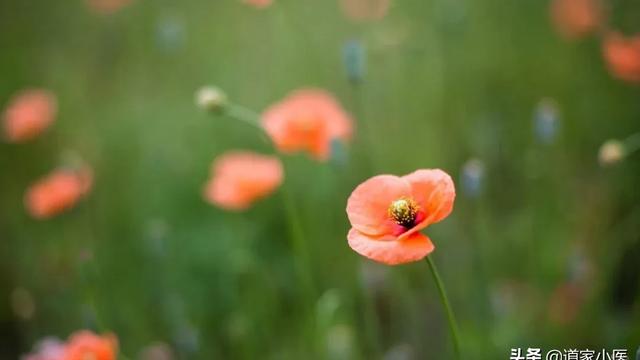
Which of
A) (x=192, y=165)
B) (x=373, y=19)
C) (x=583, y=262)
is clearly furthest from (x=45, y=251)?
(x=583, y=262)

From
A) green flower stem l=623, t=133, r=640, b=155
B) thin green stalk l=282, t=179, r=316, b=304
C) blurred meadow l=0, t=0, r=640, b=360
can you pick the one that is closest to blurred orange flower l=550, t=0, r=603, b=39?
blurred meadow l=0, t=0, r=640, b=360

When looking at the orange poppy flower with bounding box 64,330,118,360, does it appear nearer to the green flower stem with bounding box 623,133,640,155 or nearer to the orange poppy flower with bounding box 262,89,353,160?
the orange poppy flower with bounding box 262,89,353,160

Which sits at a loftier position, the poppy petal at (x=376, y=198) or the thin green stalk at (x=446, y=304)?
the poppy petal at (x=376, y=198)

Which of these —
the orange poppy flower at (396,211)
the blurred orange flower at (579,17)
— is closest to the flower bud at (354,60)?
the orange poppy flower at (396,211)

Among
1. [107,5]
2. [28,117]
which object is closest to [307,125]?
[28,117]

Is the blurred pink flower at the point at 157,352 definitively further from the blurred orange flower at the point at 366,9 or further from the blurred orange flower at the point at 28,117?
the blurred orange flower at the point at 366,9

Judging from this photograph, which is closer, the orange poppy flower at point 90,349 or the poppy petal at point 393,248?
the poppy petal at point 393,248
